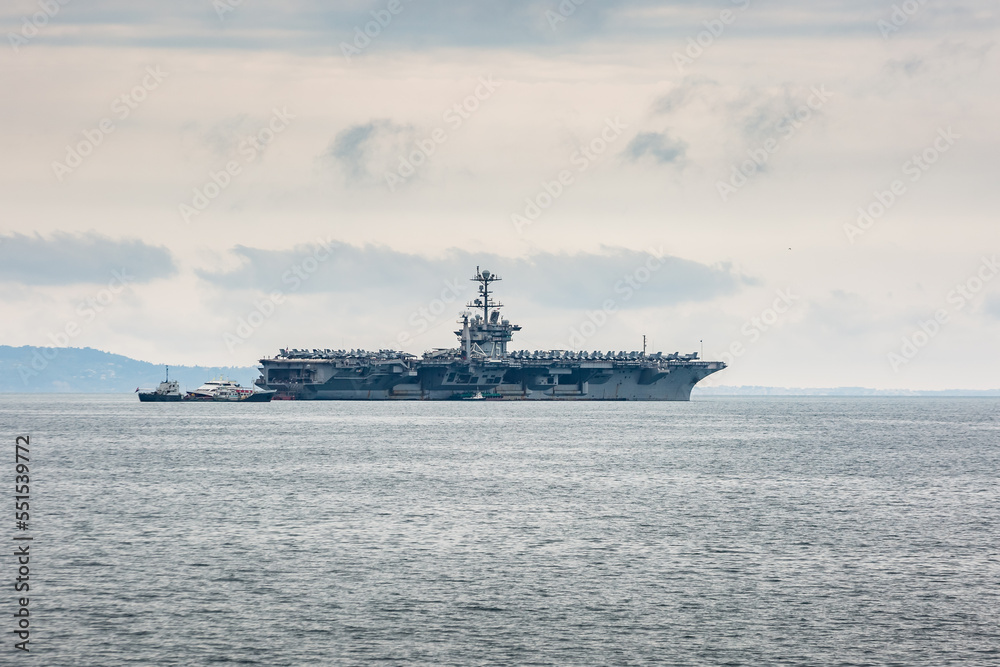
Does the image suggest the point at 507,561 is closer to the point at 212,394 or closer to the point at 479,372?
the point at 479,372

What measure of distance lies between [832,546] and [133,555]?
49.2 ft

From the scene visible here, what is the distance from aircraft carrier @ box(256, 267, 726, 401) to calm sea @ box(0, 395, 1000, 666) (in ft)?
181

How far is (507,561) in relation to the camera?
23.8 m

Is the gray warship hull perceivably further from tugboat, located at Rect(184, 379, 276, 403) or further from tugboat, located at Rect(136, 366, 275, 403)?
tugboat, located at Rect(136, 366, 275, 403)

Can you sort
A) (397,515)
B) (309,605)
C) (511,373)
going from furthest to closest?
1. (511,373)
2. (397,515)
3. (309,605)

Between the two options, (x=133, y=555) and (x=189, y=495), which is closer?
(x=133, y=555)

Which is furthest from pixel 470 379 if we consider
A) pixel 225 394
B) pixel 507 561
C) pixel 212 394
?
pixel 507 561

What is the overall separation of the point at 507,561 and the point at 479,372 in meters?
82.9

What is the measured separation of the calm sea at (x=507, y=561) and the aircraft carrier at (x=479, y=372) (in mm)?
55207

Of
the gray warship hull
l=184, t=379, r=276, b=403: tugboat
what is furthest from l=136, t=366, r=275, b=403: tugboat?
the gray warship hull

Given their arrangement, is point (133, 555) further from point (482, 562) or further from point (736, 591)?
point (736, 591)

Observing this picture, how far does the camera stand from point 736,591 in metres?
21.0

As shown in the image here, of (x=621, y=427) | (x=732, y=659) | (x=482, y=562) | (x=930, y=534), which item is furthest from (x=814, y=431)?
(x=732, y=659)

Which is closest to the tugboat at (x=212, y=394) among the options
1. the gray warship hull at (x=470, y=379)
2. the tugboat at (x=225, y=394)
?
the tugboat at (x=225, y=394)
